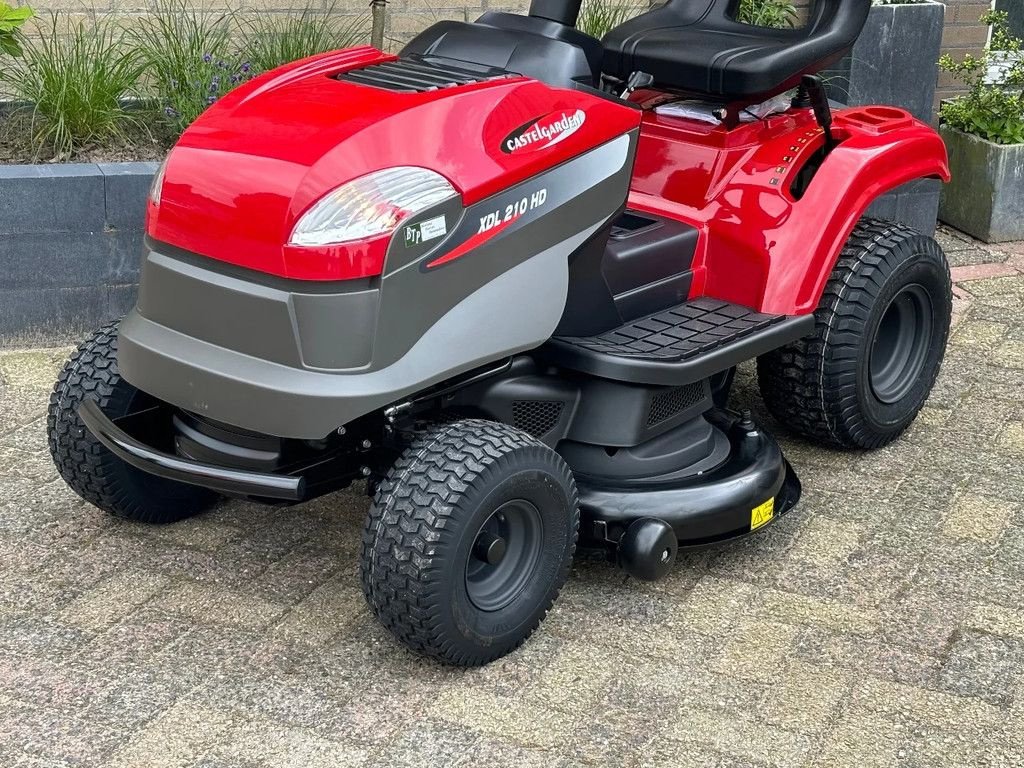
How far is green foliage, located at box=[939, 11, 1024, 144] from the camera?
5066mm

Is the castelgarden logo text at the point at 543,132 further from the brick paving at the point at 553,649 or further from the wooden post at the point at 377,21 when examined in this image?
the wooden post at the point at 377,21

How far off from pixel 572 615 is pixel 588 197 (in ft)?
2.78

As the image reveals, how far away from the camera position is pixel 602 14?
4.97m

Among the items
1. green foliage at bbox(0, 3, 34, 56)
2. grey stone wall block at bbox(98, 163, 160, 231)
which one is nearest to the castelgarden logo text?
grey stone wall block at bbox(98, 163, 160, 231)

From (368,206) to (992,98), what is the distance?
3442 mm

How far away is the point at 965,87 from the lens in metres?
5.63

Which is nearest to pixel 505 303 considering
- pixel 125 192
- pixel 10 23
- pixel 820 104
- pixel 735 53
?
pixel 735 53

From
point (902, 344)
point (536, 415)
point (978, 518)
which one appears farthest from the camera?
point (902, 344)

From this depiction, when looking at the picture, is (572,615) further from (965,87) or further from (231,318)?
(965,87)

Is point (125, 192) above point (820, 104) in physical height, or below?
below

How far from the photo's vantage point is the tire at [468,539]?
2438 millimetres

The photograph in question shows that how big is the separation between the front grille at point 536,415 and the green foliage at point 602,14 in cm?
228

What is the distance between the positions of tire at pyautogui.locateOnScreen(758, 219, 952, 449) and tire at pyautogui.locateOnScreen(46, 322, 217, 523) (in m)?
1.48

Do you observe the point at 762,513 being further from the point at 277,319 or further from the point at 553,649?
the point at 277,319
